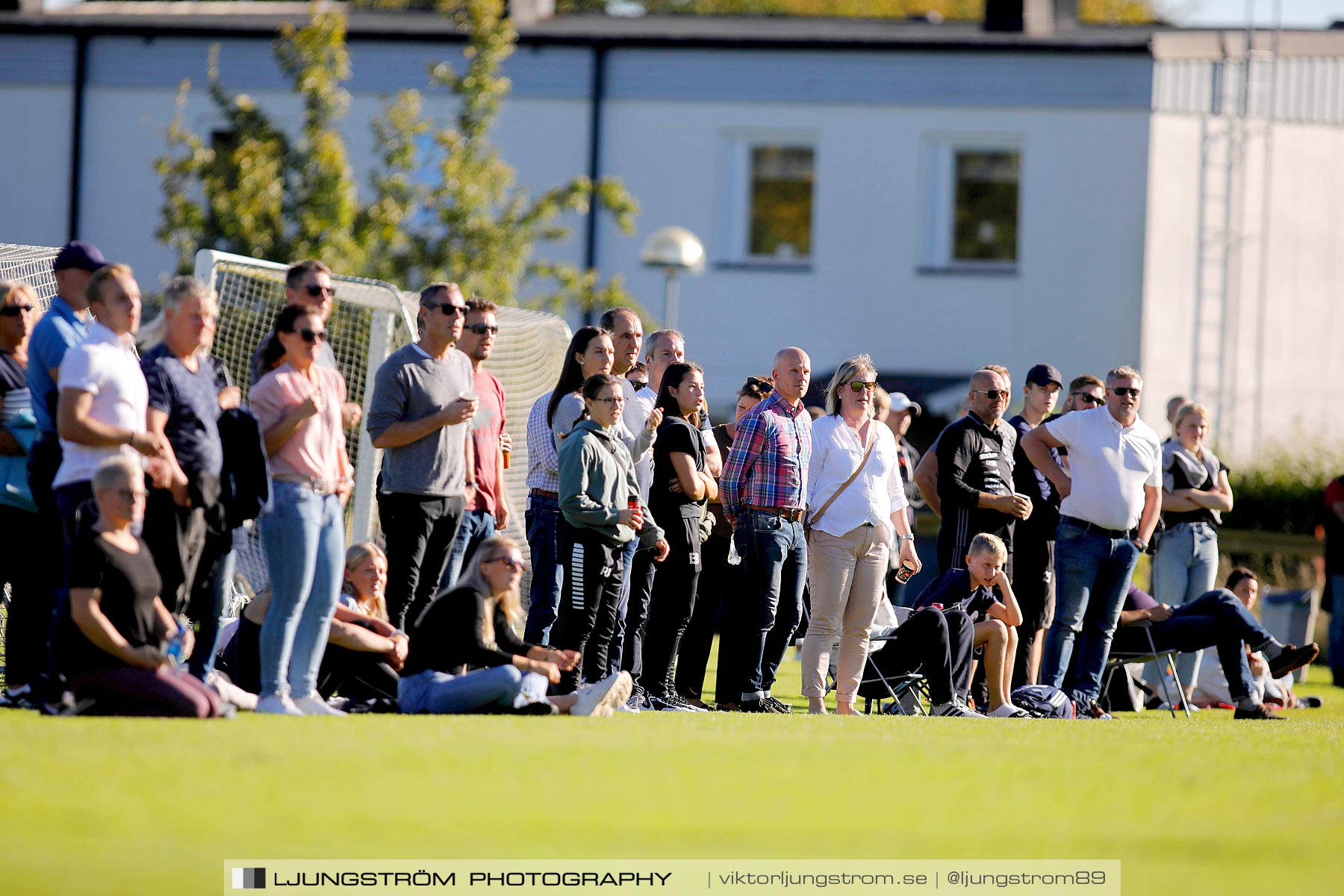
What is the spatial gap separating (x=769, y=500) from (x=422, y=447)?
1.94 metres

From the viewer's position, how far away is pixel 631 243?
23047mm

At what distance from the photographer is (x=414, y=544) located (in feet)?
28.4

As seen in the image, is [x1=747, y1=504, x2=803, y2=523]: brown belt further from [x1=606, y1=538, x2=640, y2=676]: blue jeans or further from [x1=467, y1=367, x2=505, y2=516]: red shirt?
[x1=467, y1=367, x2=505, y2=516]: red shirt

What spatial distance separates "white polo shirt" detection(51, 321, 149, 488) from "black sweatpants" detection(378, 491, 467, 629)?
1855 millimetres

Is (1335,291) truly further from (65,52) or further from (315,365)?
(315,365)

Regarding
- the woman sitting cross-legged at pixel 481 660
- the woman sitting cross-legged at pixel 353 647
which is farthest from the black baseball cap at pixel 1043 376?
the woman sitting cross-legged at pixel 353 647

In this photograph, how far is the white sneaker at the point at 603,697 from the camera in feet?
26.6

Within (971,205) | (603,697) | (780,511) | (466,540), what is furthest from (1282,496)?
(603,697)

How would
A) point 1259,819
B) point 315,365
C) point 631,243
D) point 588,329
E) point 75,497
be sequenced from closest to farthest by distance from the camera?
point 1259,819
point 75,497
point 315,365
point 588,329
point 631,243

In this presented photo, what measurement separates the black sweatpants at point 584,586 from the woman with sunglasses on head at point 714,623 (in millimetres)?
1048

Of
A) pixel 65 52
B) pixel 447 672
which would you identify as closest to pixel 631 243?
pixel 65 52

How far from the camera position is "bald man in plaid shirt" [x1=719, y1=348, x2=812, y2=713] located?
938 cm

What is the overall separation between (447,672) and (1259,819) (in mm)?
3722

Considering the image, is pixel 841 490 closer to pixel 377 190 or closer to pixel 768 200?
pixel 377 190
